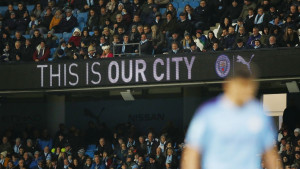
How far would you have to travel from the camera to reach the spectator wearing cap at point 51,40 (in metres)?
22.6

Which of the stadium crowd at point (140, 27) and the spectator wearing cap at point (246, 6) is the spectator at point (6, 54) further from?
the spectator wearing cap at point (246, 6)

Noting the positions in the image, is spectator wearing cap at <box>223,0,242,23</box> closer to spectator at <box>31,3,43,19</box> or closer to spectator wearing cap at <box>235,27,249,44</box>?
spectator wearing cap at <box>235,27,249,44</box>

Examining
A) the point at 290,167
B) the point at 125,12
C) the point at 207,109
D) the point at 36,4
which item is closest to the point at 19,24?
the point at 36,4

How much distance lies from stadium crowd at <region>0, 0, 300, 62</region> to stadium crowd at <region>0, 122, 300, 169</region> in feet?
7.48

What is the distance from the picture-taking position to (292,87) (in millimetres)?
19531

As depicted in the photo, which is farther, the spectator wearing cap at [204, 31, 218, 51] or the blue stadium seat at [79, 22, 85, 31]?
the blue stadium seat at [79, 22, 85, 31]

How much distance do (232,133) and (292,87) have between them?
14.0 meters

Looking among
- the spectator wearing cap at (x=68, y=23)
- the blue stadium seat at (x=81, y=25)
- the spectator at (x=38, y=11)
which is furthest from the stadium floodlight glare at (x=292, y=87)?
the spectator at (x=38, y=11)

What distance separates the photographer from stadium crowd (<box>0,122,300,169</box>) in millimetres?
19172

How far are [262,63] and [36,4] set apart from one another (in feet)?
33.1

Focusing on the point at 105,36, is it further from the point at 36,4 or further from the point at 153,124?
the point at 36,4

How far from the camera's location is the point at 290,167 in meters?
17.2

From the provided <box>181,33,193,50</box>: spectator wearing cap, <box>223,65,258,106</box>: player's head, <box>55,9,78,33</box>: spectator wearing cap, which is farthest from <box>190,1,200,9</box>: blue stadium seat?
<box>223,65,258,106</box>: player's head

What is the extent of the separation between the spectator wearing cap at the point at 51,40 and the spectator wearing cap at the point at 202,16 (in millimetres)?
4374
